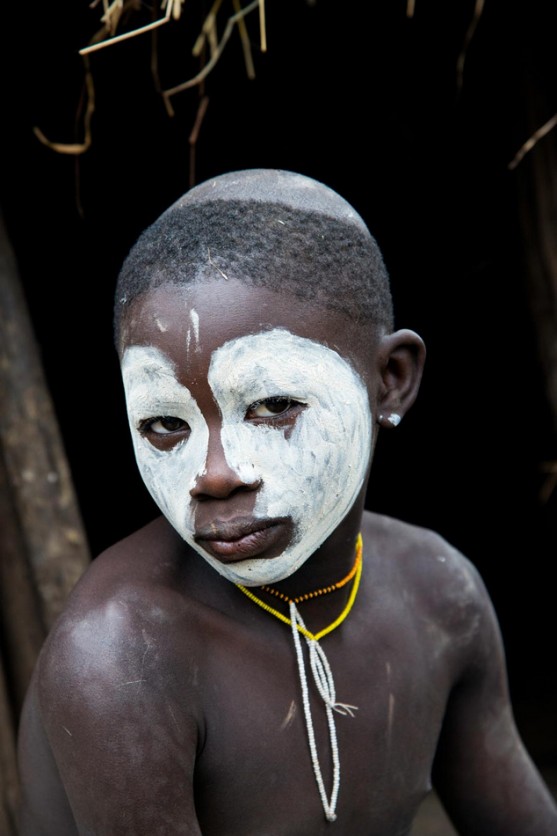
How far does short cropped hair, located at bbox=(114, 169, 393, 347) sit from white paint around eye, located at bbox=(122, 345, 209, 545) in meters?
0.10

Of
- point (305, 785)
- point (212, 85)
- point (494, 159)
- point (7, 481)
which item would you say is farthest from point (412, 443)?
point (305, 785)

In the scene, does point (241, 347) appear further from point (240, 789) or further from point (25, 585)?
point (25, 585)

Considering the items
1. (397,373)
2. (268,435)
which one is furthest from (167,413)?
(397,373)

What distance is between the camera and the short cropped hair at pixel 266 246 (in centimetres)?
138

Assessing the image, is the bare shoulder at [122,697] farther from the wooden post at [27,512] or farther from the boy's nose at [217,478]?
the wooden post at [27,512]

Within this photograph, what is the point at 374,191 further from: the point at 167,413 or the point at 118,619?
the point at 118,619

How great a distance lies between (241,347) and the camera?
1.35 m

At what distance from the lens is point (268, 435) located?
4.49 ft

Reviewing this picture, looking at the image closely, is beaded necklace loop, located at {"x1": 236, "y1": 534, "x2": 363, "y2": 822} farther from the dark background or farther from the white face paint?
the dark background

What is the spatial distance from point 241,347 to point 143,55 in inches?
69.9

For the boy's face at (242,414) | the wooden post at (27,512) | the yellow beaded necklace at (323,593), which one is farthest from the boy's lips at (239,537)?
the wooden post at (27,512)

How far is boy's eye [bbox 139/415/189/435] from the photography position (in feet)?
4.61

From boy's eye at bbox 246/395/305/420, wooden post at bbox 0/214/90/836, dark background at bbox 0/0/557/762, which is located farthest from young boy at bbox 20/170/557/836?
dark background at bbox 0/0/557/762

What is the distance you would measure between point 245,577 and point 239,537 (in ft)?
0.27
